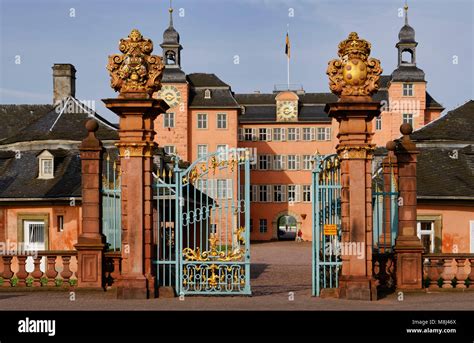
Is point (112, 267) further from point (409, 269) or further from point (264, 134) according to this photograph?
point (264, 134)

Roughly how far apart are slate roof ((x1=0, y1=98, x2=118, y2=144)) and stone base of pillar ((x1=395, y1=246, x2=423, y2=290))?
1671 centimetres

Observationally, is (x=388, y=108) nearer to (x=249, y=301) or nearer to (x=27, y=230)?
(x=27, y=230)

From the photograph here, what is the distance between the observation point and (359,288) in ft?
45.9

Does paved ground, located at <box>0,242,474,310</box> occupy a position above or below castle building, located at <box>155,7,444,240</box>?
below

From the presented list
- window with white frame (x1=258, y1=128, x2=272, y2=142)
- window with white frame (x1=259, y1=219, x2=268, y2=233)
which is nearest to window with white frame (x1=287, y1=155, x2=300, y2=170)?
window with white frame (x1=258, y1=128, x2=272, y2=142)

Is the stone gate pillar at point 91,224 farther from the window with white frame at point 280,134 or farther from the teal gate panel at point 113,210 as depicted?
the window with white frame at point 280,134

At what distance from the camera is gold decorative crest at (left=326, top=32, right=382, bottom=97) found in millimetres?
14219

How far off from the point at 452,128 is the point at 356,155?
1585 cm

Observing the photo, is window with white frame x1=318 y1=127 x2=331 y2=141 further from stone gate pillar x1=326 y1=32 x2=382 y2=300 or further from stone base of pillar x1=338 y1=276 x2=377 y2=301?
stone base of pillar x1=338 y1=276 x2=377 y2=301

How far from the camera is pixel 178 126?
58.6 metres

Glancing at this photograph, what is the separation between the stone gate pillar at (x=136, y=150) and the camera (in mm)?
14211

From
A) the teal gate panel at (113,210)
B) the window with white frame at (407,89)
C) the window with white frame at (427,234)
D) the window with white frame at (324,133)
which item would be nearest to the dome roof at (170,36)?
the window with white frame at (324,133)

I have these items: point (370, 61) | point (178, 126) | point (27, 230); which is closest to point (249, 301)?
point (370, 61)
